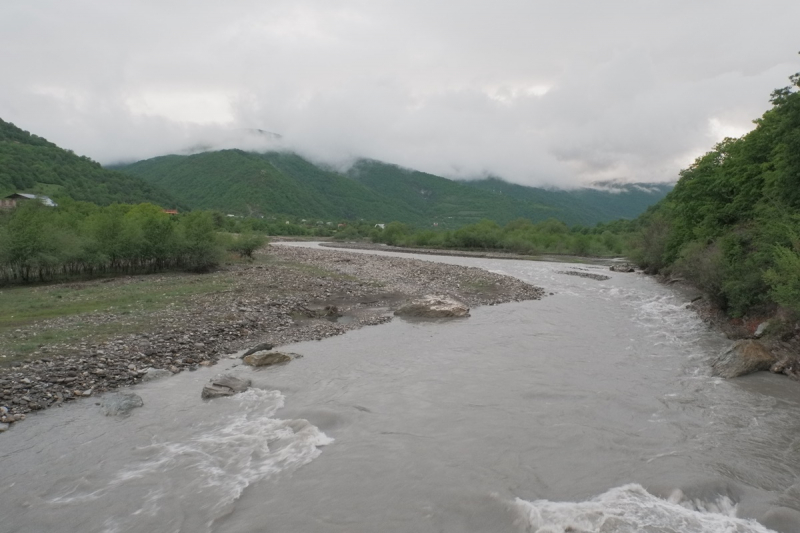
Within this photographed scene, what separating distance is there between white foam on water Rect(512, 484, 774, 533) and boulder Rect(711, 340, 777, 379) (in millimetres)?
9226

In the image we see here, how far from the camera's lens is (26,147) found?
12225 cm

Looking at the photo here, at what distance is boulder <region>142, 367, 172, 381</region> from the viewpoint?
615 inches

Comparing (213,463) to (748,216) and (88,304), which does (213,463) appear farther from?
(748,216)

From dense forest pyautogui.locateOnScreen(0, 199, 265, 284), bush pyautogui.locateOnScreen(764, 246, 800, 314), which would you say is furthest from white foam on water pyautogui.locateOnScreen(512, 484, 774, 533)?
dense forest pyautogui.locateOnScreen(0, 199, 265, 284)

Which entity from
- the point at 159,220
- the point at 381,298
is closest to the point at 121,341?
the point at 381,298

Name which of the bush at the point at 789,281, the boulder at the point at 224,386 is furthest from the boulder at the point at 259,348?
the bush at the point at 789,281

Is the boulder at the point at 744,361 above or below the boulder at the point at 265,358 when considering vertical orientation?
above

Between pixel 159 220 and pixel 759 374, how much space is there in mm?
48199

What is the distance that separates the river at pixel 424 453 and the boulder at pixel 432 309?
8.89 meters

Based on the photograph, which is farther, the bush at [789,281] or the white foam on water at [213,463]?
the bush at [789,281]

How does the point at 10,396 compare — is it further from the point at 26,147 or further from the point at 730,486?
the point at 26,147

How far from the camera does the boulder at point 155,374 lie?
1561 cm

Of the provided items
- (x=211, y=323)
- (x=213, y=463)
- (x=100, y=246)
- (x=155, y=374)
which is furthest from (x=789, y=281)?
(x=100, y=246)

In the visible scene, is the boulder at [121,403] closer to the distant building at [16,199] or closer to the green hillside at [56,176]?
the distant building at [16,199]
